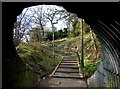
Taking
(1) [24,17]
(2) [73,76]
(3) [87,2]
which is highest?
(1) [24,17]

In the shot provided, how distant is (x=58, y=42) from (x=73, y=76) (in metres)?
21.3

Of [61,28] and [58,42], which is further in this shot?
[61,28]

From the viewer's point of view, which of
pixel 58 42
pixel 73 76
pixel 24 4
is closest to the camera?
pixel 24 4

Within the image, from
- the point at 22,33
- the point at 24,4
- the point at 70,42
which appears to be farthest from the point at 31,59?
the point at 70,42

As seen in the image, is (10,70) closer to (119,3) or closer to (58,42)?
(119,3)

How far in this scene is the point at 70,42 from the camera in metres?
28.2

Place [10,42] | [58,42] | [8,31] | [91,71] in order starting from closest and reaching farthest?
1. [8,31]
2. [10,42]
3. [91,71]
4. [58,42]

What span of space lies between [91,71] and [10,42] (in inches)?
259

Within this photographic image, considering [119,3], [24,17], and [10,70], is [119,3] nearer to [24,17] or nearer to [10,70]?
[10,70]

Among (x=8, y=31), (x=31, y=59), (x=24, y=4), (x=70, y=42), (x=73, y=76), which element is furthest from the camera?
(x=70, y=42)

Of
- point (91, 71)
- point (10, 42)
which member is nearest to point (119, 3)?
point (10, 42)

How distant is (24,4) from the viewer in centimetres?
304

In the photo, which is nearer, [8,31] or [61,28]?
[8,31]

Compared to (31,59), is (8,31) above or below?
above
